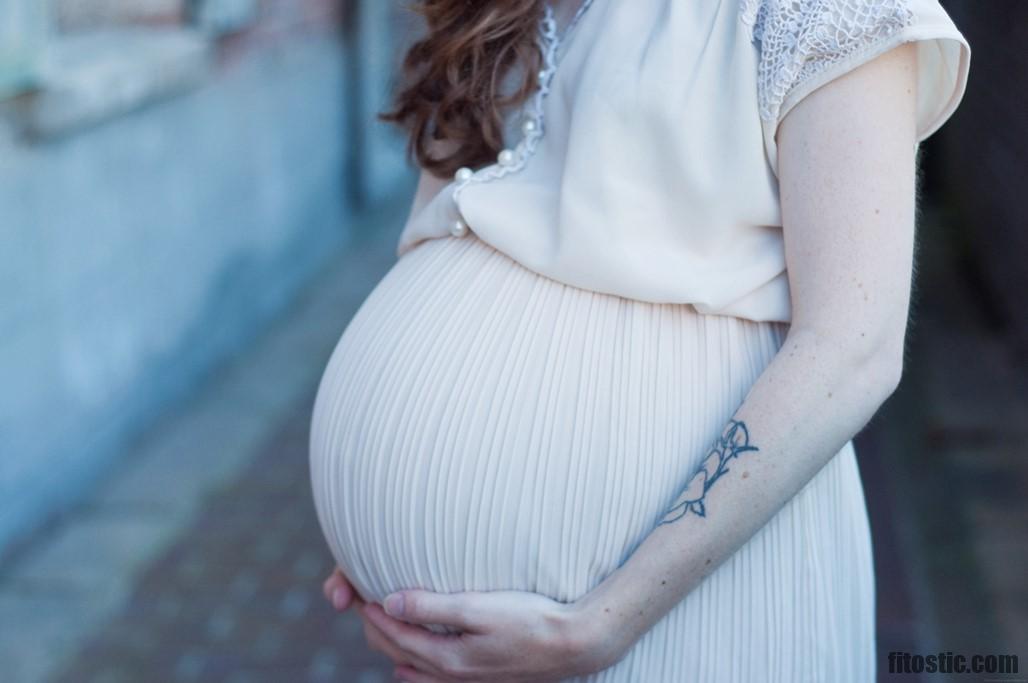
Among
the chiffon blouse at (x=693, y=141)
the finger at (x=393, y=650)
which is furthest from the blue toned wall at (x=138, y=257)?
the chiffon blouse at (x=693, y=141)

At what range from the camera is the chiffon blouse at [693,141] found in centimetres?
120

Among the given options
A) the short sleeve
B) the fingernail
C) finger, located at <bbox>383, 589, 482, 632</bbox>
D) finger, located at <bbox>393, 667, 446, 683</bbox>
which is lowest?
finger, located at <bbox>393, 667, 446, 683</bbox>

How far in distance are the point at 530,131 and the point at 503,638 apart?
1.96 feet

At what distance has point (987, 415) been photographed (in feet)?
16.4

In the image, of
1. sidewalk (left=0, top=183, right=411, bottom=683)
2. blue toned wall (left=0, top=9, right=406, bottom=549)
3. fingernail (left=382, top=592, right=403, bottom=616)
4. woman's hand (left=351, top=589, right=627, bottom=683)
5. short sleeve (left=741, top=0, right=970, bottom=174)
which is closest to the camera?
short sleeve (left=741, top=0, right=970, bottom=174)

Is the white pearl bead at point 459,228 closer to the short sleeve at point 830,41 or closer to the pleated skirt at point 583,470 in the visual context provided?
the pleated skirt at point 583,470

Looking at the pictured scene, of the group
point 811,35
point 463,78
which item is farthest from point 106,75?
point 811,35

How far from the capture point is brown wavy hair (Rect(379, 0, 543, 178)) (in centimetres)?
155

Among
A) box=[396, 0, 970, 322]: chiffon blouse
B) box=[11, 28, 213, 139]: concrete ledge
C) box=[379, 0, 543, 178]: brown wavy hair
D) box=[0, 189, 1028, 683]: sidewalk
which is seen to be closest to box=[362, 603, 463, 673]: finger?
box=[396, 0, 970, 322]: chiffon blouse

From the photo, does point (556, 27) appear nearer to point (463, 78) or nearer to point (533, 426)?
point (463, 78)

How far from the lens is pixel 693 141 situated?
49.7 inches

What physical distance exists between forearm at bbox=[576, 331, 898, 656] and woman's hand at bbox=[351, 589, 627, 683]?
0.02 meters

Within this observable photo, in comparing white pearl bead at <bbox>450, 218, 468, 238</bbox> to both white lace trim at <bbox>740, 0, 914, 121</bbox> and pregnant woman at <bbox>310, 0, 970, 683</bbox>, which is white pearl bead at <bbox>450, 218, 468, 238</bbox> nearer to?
pregnant woman at <bbox>310, 0, 970, 683</bbox>

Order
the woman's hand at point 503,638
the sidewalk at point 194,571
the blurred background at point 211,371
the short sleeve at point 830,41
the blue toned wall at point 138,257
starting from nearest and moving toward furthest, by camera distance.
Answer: the short sleeve at point 830,41 → the woman's hand at point 503,638 → the sidewalk at point 194,571 → the blurred background at point 211,371 → the blue toned wall at point 138,257
